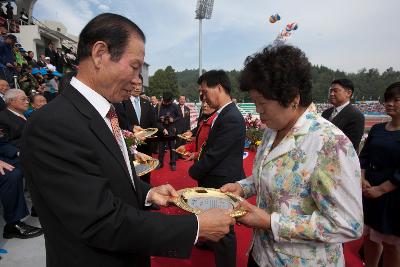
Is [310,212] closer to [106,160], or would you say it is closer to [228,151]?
[106,160]

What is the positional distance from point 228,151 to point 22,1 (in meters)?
28.0

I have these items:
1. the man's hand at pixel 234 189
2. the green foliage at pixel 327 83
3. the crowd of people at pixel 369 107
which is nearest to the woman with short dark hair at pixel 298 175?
the man's hand at pixel 234 189

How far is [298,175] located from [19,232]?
161 inches

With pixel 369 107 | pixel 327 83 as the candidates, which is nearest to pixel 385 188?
pixel 369 107

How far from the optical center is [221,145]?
9.59ft

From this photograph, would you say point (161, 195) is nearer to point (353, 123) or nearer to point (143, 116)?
point (353, 123)

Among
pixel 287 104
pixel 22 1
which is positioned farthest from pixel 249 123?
pixel 22 1

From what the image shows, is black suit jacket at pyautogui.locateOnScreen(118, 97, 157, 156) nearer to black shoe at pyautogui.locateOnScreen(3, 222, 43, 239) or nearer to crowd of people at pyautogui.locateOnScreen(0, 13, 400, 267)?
black shoe at pyautogui.locateOnScreen(3, 222, 43, 239)

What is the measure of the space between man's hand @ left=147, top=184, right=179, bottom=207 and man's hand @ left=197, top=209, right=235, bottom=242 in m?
0.44

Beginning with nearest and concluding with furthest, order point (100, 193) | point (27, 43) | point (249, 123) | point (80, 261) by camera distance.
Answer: point (100, 193) → point (80, 261) → point (249, 123) → point (27, 43)

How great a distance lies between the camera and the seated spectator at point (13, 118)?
173 inches

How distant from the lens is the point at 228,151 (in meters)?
2.97

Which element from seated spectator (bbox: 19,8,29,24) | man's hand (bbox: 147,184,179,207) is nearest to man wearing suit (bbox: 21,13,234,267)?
man's hand (bbox: 147,184,179,207)

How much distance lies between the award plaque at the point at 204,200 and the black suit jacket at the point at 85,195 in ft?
1.15
